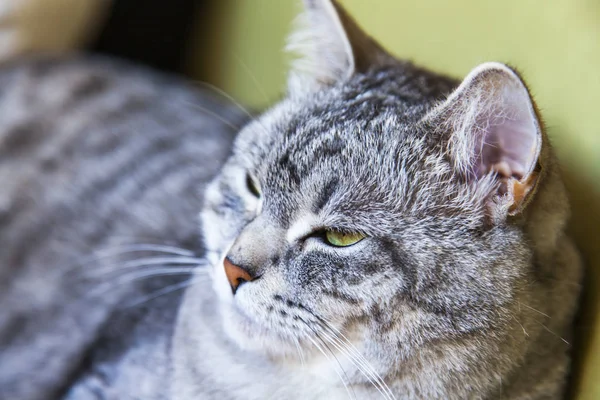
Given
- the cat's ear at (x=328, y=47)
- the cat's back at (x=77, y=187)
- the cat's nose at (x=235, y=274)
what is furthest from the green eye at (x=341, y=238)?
the cat's back at (x=77, y=187)

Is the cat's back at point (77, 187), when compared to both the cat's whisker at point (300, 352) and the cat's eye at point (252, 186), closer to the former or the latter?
the cat's eye at point (252, 186)

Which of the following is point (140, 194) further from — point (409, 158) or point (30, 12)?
point (409, 158)

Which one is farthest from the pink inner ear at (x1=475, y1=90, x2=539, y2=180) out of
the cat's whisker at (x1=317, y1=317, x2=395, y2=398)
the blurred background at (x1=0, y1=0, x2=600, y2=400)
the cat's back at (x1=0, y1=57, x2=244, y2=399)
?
the cat's back at (x1=0, y1=57, x2=244, y2=399)

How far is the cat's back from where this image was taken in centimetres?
130

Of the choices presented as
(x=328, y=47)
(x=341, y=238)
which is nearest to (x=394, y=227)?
(x=341, y=238)

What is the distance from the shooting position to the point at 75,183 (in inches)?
56.6

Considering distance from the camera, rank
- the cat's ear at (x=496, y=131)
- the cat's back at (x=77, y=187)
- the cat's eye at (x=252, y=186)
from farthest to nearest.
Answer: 1. the cat's back at (x=77, y=187)
2. the cat's eye at (x=252, y=186)
3. the cat's ear at (x=496, y=131)

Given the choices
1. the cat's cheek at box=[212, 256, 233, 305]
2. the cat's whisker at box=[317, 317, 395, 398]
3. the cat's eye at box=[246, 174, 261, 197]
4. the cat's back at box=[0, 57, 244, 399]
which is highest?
the cat's eye at box=[246, 174, 261, 197]

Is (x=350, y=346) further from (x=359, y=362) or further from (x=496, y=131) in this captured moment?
(x=496, y=131)

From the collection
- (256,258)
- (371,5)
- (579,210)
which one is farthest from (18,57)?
(579,210)

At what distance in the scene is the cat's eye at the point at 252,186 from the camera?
35.6 inches

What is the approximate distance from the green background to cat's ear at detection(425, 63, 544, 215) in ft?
0.48

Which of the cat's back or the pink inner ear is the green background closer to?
the pink inner ear

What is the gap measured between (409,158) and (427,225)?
9cm
